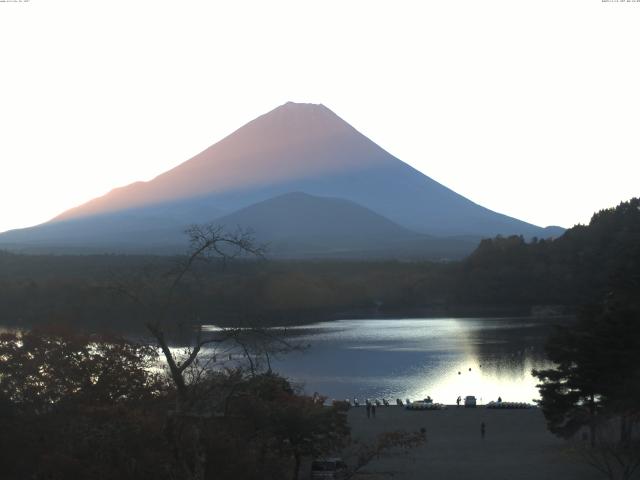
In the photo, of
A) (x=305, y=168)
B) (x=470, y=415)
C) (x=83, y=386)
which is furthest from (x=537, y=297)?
(x=305, y=168)

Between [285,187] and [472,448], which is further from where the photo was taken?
[285,187]

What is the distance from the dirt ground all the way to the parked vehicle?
0.29 m

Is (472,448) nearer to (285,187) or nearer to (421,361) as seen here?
(421,361)

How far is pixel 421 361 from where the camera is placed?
2197cm

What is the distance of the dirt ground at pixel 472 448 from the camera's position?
10.1 metres

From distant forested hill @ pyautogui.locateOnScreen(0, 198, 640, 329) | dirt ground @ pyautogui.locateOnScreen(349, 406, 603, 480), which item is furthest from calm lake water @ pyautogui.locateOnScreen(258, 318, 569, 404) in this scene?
distant forested hill @ pyautogui.locateOnScreen(0, 198, 640, 329)

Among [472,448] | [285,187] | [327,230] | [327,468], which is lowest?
[472,448]

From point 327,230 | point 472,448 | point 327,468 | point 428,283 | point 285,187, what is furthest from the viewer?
point 285,187

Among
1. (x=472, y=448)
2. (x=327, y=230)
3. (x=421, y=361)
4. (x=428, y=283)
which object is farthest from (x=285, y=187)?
(x=472, y=448)

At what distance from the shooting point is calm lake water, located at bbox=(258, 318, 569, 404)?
1808cm

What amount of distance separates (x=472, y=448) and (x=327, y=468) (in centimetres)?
281

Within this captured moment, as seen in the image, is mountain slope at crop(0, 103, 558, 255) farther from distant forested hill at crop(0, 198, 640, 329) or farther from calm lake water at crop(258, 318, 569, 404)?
calm lake water at crop(258, 318, 569, 404)

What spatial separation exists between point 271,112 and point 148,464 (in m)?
92.7

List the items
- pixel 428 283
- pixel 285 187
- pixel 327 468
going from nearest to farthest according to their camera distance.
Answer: pixel 327 468
pixel 428 283
pixel 285 187
